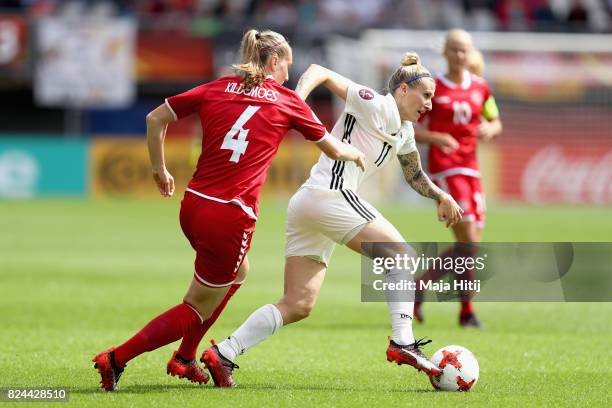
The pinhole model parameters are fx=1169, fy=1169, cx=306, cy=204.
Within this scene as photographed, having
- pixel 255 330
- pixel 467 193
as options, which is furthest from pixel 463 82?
pixel 255 330

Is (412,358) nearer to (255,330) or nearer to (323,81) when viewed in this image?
(255,330)

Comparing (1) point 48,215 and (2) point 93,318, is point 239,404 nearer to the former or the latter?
(2) point 93,318

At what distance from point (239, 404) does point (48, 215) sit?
55.5 ft

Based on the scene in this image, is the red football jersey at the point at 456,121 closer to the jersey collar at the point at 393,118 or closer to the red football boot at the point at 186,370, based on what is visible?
the jersey collar at the point at 393,118

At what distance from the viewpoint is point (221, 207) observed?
668cm

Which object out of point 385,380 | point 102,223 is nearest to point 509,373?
point 385,380

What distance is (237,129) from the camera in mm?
6715

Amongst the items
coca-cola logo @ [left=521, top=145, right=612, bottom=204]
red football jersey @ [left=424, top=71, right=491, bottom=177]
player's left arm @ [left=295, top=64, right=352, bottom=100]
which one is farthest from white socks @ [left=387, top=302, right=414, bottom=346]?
coca-cola logo @ [left=521, top=145, right=612, bottom=204]

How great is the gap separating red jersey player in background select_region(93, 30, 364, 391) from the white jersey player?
41 centimetres

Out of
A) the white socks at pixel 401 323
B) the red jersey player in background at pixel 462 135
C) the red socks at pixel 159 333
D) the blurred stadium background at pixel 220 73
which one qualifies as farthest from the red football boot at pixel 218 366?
the blurred stadium background at pixel 220 73

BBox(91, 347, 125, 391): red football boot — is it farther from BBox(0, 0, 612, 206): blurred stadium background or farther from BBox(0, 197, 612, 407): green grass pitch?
BBox(0, 0, 612, 206): blurred stadium background

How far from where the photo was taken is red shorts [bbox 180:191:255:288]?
6680 mm

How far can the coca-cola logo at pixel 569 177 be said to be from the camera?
85.7 feet

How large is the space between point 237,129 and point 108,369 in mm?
1579
